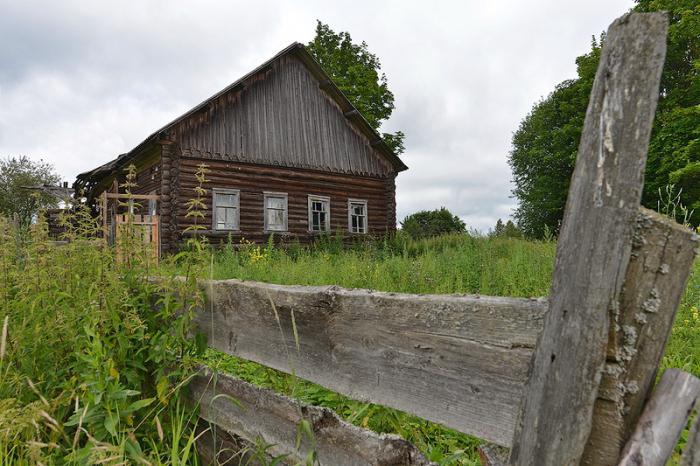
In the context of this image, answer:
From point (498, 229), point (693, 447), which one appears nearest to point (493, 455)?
point (693, 447)

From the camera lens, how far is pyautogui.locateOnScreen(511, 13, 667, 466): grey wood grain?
0.95m

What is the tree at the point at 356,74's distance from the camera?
2473 centimetres

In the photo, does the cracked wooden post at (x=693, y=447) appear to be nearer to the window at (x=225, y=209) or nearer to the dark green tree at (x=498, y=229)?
A: the dark green tree at (x=498, y=229)

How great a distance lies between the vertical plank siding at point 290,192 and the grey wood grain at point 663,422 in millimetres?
12882

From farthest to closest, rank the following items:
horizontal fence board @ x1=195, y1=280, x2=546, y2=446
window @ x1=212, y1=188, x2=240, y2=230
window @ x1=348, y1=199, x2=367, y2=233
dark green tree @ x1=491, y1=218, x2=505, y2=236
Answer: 1. window @ x1=348, y1=199, x2=367, y2=233
2. window @ x1=212, y1=188, x2=240, y2=230
3. dark green tree @ x1=491, y1=218, x2=505, y2=236
4. horizontal fence board @ x1=195, y1=280, x2=546, y2=446

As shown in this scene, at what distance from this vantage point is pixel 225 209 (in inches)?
569

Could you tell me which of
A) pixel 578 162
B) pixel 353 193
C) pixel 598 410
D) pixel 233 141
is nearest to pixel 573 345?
pixel 598 410

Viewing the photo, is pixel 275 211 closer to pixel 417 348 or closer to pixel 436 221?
pixel 417 348

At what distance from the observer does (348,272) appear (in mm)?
6219

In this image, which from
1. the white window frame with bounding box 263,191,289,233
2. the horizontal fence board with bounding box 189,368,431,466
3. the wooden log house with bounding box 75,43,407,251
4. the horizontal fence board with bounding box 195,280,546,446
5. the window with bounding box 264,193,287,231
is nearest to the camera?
the horizontal fence board with bounding box 195,280,546,446

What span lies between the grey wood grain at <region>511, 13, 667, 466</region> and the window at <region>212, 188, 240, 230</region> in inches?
547

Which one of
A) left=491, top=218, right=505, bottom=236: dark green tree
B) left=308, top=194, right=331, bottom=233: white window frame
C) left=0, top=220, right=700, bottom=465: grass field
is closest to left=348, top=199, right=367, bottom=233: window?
left=308, top=194, right=331, bottom=233: white window frame

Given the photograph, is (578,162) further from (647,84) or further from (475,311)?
(475,311)

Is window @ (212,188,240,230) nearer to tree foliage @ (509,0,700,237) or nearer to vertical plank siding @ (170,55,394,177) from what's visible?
vertical plank siding @ (170,55,394,177)
